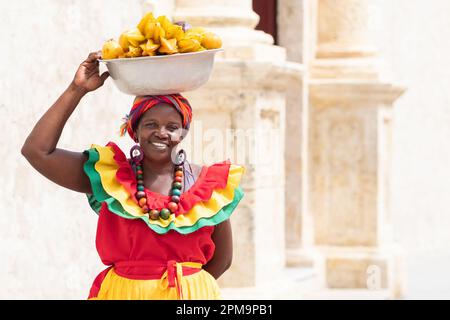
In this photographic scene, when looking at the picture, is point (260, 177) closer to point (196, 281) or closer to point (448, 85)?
point (196, 281)

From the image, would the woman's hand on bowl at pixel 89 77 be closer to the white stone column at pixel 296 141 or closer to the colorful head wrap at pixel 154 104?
the colorful head wrap at pixel 154 104

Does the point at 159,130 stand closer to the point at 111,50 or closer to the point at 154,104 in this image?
the point at 154,104

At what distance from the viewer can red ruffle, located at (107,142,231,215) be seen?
3730 mm

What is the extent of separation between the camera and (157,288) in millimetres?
3682

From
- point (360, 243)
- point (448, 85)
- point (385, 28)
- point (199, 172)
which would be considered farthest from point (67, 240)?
point (448, 85)

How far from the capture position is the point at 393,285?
30.9ft

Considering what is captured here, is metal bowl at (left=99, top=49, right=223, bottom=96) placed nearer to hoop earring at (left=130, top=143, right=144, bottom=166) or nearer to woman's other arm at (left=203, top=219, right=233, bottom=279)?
hoop earring at (left=130, top=143, right=144, bottom=166)

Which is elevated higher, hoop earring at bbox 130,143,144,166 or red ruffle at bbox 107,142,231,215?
hoop earring at bbox 130,143,144,166

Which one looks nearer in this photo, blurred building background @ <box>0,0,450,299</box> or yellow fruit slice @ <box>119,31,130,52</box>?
yellow fruit slice @ <box>119,31,130,52</box>

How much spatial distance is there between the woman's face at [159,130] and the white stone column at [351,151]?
5.62m

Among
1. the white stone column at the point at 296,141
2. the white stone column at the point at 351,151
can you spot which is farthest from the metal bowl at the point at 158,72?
the white stone column at the point at 351,151

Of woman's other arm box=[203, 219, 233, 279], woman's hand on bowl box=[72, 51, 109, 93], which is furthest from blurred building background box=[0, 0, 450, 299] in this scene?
woman's hand on bowl box=[72, 51, 109, 93]

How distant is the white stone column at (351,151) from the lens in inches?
367

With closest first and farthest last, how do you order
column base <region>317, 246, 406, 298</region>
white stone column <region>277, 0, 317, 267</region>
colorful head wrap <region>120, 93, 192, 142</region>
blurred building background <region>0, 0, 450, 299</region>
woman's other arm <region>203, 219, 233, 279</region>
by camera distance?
colorful head wrap <region>120, 93, 192, 142</region> < woman's other arm <region>203, 219, 233, 279</region> < blurred building background <region>0, 0, 450, 299</region> < white stone column <region>277, 0, 317, 267</region> < column base <region>317, 246, 406, 298</region>
